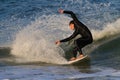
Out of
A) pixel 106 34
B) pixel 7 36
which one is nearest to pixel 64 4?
pixel 7 36

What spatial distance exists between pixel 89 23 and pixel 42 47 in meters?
6.38

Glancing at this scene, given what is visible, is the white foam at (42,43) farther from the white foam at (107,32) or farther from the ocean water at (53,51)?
the white foam at (107,32)

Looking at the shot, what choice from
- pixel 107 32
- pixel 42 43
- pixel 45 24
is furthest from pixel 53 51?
pixel 45 24

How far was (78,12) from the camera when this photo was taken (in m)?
27.1

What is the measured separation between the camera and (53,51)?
15516 mm

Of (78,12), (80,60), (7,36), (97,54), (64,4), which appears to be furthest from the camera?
(64,4)

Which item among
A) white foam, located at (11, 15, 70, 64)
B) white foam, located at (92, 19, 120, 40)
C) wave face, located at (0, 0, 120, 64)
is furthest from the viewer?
white foam, located at (92, 19, 120, 40)

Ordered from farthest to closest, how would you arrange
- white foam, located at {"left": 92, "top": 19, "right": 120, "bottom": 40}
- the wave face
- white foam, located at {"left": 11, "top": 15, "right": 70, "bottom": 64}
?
white foam, located at {"left": 92, "top": 19, "right": 120, "bottom": 40}
the wave face
white foam, located at {"left": 11, "top": 15, "right": 70, "bottom": 64}

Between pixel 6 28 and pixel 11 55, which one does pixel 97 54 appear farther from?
pixel 6 28

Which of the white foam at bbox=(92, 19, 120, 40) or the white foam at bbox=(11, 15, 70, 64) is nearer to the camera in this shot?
the white foam at bbox=(11, 15, 70, 64)

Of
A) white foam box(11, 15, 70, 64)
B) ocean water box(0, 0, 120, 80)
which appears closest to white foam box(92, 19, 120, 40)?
ocean water box(0, 0, 120, 80)

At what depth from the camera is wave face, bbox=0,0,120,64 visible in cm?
→ 1603

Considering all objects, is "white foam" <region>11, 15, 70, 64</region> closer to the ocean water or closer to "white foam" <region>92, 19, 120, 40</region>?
the ocean water

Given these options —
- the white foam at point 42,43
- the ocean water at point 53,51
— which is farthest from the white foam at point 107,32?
the white foam at point 42,43
